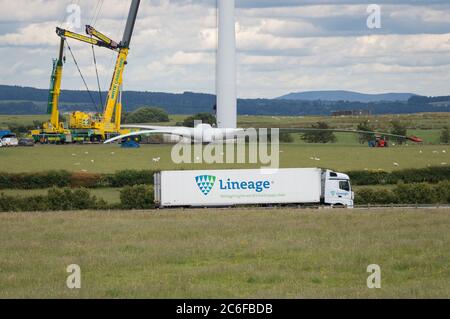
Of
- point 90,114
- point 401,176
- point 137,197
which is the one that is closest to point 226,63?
point 401,176

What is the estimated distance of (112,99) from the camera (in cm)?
14688

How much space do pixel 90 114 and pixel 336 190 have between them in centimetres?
8791

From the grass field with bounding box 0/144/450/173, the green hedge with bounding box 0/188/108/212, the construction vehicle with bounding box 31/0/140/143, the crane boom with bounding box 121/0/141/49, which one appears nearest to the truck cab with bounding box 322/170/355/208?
the green hedge with bounding box 0/188/108/212

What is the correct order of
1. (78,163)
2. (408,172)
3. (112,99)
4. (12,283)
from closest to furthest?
(12,283) → (408,172) → (78,163) → (112,99)

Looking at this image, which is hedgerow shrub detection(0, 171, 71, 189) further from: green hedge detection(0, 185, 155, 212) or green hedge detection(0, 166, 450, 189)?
green hedge detection(0, 185, 155, 212)

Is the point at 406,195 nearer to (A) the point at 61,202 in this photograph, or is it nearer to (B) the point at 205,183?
(B) the point at 205,183

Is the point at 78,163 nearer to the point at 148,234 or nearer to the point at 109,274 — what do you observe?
the point at 148,234

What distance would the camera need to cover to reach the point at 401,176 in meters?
77.2

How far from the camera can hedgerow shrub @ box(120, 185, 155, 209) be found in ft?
203

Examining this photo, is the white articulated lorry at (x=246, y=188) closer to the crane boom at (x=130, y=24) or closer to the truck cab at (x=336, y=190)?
the truck cab at (x=336, y=190)

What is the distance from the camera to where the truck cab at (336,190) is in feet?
203

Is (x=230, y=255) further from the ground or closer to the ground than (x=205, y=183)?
closer to the ground
